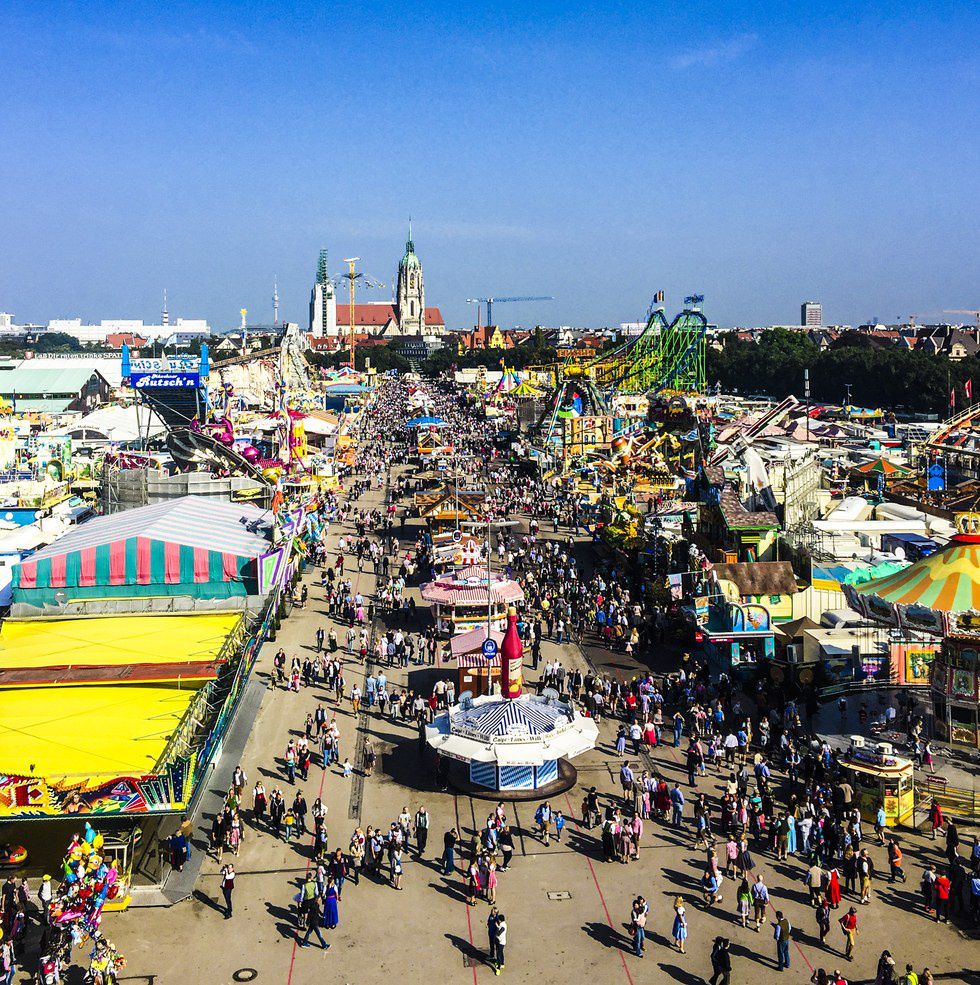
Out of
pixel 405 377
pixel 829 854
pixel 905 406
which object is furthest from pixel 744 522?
pixel 405 377

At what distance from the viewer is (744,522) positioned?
3231 cm

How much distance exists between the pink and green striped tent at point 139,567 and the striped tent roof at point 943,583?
15.1 meters

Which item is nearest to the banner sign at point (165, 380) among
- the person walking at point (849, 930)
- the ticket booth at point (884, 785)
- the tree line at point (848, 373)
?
the ticket booth at point (884, 785)

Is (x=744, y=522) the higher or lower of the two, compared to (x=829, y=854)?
higher

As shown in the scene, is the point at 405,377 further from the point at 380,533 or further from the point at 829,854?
the point at 829,854

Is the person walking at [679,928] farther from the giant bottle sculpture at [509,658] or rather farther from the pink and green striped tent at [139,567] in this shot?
the pink and green striped tent at [139,567]

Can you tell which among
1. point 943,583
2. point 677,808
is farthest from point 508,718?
point 943,583

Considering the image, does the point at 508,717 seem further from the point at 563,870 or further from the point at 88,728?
the point at 88,728

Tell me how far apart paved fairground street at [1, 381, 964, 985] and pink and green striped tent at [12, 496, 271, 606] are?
3058 mm

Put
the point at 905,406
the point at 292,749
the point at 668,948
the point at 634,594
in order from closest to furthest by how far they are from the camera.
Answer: the point at 668,948 < the point at 292,749 < the point at 634,594 < the point at 905,406

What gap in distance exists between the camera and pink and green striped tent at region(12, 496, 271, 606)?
2633 centimetres

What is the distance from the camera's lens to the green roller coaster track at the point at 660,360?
104938 mm

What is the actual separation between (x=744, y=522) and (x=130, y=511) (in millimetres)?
18281

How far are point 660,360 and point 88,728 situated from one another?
303 ft
